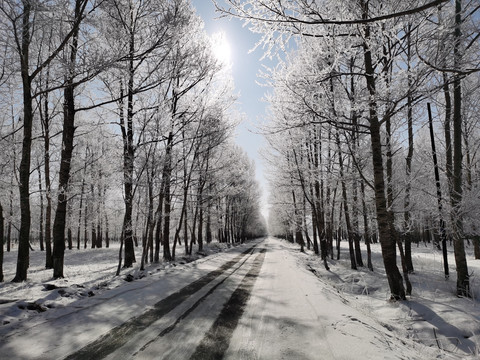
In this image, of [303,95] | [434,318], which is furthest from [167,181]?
[434,318]

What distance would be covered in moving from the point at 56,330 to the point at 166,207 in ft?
41.4

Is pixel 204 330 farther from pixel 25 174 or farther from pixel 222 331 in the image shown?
pixel 25 174

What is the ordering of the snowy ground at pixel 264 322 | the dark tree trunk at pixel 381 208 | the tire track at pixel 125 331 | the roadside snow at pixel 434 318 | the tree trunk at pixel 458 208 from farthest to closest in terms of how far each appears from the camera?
the tree trunk at pixel 458 208, the dark tree trunk at pixel 381 208, the roadside snow at pixel 434 318, the snowy ground at pixel 264 322, the tire track at pixel 125 331

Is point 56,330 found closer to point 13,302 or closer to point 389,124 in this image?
point 13,302

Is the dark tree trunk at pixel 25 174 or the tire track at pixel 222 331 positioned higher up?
the dark tree trunk at pixel 25 174

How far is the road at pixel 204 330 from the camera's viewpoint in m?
3.02

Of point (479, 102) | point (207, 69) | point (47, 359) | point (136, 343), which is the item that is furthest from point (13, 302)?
point (479, 102)

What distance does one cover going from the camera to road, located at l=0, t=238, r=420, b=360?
302 cm

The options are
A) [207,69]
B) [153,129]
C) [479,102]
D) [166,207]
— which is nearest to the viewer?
[479,102]

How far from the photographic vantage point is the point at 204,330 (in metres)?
3.71

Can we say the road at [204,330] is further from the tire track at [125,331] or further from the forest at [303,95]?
the forest at [303,95]

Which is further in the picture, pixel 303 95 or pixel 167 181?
pixel 167 181

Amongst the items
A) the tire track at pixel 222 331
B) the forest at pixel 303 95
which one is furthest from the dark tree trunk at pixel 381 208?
the tire track at pixel 222 331

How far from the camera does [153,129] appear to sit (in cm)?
1077
